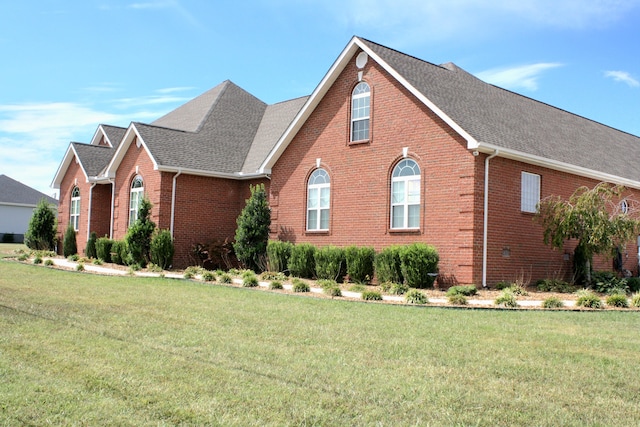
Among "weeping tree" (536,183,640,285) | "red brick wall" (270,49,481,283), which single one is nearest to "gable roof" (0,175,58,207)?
"red brick wall" (270,49,481,283)

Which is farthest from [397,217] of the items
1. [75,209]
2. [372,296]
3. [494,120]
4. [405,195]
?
[75,209]

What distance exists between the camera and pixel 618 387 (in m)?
6.56

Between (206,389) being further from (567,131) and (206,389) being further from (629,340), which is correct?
(567,131)

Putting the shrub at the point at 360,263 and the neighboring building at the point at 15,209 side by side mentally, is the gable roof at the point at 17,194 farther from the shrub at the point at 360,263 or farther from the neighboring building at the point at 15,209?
the shrub at the point at 360,263

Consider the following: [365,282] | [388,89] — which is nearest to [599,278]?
[365,282]

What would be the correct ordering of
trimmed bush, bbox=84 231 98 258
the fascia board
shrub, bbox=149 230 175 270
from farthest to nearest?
trimmed bush, bbox=84 231 98 258 → shrub, bbox=149 230 175 270 → the fascia board

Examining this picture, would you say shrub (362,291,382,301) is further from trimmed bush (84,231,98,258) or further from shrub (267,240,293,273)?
trimmed bush (84,231,98,258)

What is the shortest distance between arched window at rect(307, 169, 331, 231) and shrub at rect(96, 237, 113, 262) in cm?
919

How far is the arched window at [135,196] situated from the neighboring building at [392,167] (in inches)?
3.2

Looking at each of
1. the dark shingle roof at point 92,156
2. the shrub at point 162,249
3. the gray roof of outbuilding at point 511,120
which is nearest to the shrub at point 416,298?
the gray roof of outbuilding at point 511,120

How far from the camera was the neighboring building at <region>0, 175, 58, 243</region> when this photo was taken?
56.8 metres

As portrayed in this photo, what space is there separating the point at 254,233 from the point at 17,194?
44.9 meters

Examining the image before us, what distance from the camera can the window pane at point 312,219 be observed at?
69.8 ft

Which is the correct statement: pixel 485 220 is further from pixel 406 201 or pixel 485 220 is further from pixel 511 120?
pixel 511 120
